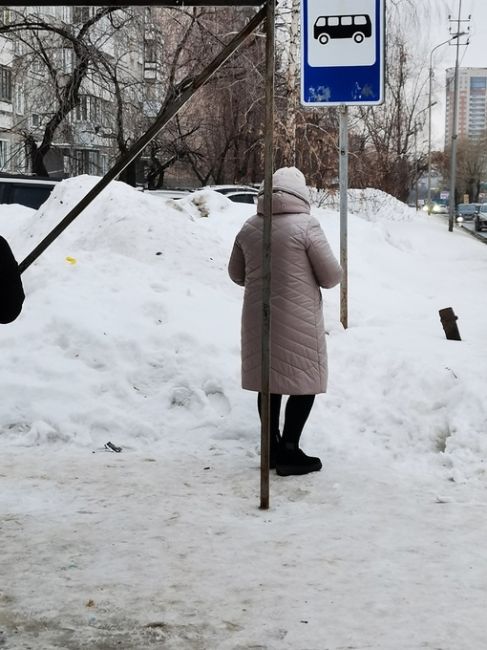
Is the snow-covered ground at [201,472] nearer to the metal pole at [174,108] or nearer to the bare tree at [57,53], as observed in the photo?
the metal pole at [174,108]

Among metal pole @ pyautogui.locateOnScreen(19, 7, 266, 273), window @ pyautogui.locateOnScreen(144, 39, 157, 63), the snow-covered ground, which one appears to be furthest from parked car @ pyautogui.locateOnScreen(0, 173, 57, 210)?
metal pole @ pyautogui.locateOnScreen(19, 7, 266, 273)

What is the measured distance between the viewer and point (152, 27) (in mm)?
21859

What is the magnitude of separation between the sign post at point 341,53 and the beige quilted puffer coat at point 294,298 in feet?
8.30

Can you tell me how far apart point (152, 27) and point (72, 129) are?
337 centimetres

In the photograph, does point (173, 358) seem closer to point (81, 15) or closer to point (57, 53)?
point (81, 15)

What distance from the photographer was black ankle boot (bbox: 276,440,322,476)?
5286 millimetres

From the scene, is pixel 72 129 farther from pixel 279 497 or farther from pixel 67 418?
pixel 279 497

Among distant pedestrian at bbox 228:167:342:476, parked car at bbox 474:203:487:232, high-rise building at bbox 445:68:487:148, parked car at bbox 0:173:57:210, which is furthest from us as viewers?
high-rise building at bbox 445:68:487:148

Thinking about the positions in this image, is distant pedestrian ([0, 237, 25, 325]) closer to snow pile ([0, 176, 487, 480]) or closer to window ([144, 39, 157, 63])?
snow pile ([0, 176, 487, 480])

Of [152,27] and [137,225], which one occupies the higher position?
[152,27]

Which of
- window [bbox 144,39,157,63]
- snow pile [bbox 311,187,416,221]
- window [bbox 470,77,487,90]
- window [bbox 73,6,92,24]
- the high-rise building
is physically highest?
window [bbox 470,77,487,90]

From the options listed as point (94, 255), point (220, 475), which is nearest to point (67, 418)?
point (220, 475)

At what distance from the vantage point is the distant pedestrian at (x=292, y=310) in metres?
5.22

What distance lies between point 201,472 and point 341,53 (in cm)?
386
